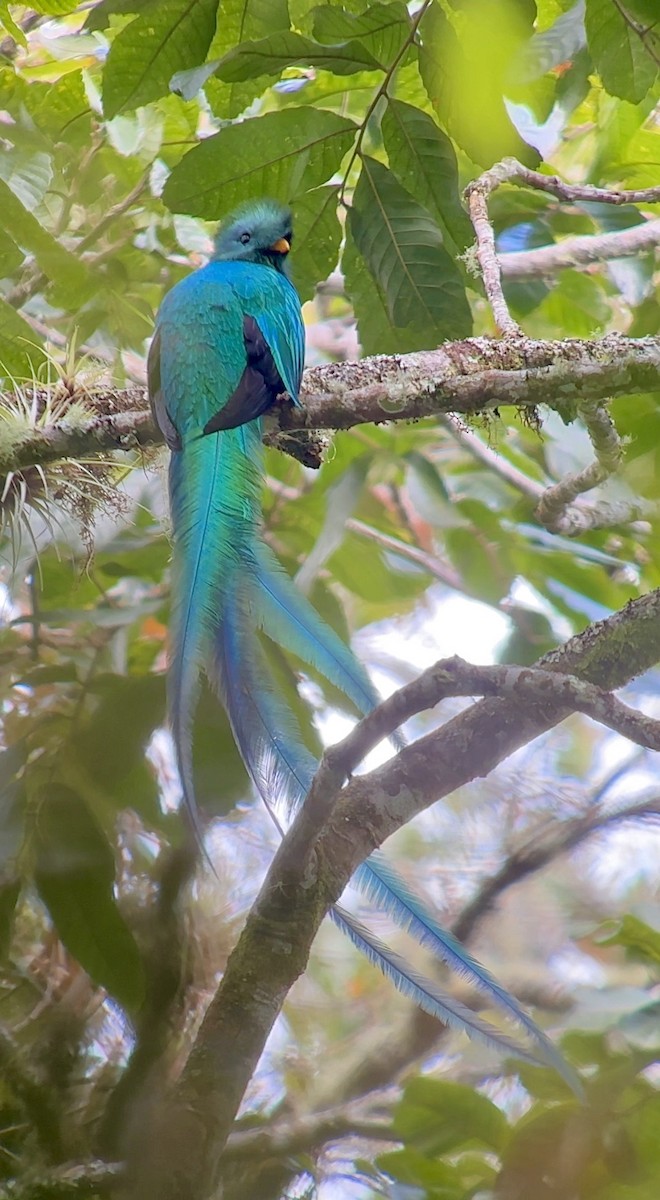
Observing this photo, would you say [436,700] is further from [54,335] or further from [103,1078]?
[54,335]

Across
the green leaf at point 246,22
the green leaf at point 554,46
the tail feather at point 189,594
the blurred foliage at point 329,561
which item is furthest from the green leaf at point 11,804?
the green leaf at point 554,46

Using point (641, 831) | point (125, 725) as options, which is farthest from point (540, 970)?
point (125, 725)

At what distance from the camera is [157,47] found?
2.80 ft

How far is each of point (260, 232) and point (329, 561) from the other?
323 mm

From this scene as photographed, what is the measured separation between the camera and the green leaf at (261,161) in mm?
892

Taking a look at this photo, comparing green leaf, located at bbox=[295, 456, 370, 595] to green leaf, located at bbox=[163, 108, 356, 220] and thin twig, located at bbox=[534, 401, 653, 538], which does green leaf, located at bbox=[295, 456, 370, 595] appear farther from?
green leaf, located at bbox=[163, 108, 356, 220]

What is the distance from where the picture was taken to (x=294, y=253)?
38.5 inches

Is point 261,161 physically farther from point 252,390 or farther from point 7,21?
point 7,21

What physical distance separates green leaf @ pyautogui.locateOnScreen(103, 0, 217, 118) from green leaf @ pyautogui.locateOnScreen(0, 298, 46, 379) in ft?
0.81

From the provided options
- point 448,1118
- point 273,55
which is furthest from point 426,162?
point 448,1118

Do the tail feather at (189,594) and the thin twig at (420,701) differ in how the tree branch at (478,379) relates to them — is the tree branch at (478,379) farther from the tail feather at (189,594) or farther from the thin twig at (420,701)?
the thin twig at (420,701)

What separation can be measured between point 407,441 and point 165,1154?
75 cm

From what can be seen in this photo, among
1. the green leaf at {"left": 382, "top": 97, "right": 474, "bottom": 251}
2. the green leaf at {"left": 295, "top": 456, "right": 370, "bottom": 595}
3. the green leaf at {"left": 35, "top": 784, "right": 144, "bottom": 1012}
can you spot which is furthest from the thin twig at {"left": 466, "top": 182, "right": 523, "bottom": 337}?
the green leaf at {"left": 35, "top": 784, "right": 144, "bottom": 1012}

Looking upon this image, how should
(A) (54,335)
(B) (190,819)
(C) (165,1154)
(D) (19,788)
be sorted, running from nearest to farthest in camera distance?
(C) (165,1154) < (B) (190,819) < (D) (19,788) < (A) (54,335)
